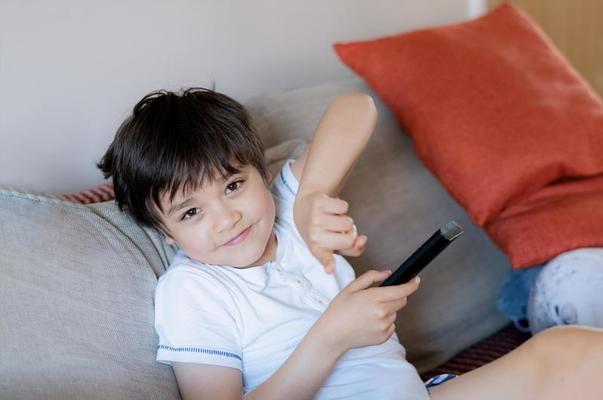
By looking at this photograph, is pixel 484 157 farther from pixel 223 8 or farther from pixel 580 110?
pixel 223 8

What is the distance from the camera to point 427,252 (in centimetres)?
84

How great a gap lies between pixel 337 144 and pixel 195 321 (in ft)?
1.19

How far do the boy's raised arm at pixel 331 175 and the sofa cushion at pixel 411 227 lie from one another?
0.71 ft

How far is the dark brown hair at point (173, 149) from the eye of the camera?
96 centimetres

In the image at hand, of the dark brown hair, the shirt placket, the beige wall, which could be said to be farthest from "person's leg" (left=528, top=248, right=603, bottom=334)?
the beige wall

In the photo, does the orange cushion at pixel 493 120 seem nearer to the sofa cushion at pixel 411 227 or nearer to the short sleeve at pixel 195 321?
the sofa cushion at pixel 411 227


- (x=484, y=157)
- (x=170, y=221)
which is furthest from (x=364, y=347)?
(x=484, y=157)

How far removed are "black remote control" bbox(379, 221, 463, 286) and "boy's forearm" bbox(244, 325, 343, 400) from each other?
0.38ft

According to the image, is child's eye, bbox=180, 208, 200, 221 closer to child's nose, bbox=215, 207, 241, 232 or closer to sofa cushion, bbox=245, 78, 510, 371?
child's nose, bbox=215, 207, 241, 232

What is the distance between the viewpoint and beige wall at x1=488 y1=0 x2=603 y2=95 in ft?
7.81

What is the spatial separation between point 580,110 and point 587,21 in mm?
1230

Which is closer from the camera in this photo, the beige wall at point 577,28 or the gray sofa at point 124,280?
the gray sofa at point 124,280

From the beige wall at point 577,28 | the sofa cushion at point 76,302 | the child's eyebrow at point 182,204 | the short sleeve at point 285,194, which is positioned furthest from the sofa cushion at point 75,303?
the beige wall at point 577,28

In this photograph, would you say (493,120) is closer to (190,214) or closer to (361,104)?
(361,104)
